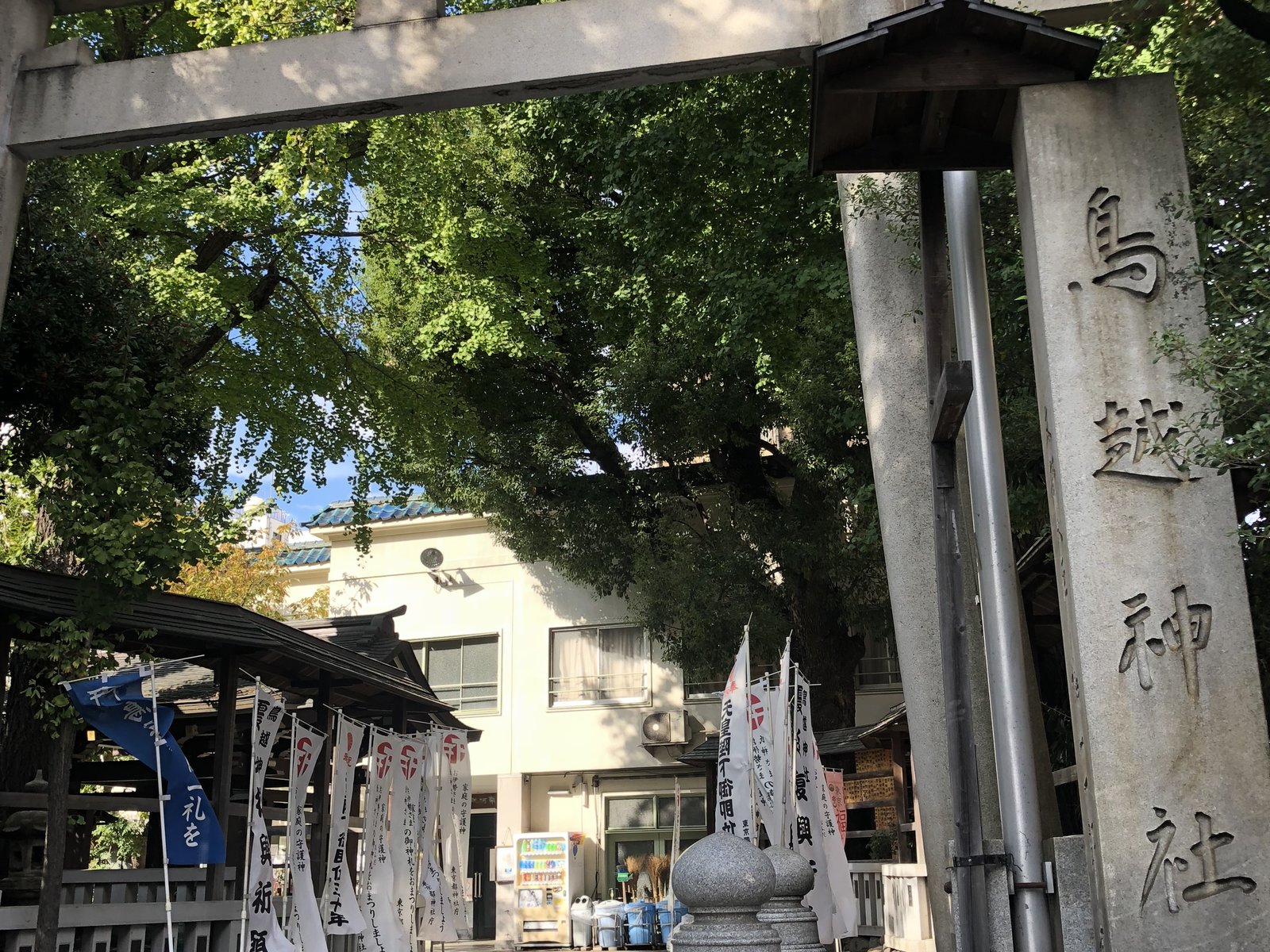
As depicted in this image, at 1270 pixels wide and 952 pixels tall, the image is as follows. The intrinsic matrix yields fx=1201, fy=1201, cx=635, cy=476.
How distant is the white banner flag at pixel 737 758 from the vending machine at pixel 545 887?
10.8 meters

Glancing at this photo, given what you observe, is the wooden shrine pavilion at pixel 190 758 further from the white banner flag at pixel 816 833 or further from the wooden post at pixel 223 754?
the white banner flag at pixel 816 833

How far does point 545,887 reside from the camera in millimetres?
23391

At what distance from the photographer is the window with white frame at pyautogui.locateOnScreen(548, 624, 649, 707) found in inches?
1003

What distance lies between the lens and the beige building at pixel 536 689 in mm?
24797

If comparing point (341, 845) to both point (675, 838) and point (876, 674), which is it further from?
point (876, 674)

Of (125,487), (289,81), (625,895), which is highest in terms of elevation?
(289,81)

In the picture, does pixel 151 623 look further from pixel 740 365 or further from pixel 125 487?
pixel 740 365

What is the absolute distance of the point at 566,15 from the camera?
24.1 feet

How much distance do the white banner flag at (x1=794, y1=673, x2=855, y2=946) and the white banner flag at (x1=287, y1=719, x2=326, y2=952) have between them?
5133 millimetres

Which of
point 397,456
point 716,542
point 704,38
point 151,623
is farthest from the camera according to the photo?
point 716,542

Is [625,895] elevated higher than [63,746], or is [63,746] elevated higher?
[63,746]

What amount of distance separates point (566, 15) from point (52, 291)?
179 inches

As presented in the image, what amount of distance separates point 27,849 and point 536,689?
15741mm

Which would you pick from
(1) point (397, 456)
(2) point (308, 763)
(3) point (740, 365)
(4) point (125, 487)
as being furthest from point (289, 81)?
(3) point (740, 365)
